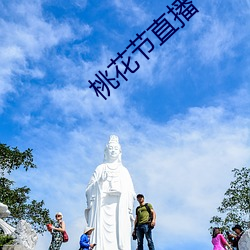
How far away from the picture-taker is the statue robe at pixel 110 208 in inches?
513

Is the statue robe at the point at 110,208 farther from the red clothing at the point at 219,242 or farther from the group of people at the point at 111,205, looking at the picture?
the red clothing at the point at 219,242

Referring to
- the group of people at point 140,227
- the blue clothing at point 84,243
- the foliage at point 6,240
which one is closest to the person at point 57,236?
the group of people at point 140,227

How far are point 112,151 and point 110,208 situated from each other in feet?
5.71

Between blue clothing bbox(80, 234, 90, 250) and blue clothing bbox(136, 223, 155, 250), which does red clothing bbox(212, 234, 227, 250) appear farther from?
blue clothing bbox(80, 234, 90, 250)

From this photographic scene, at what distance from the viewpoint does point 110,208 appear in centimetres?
1341

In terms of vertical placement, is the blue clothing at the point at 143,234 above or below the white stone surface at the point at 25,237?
below

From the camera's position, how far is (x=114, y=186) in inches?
529

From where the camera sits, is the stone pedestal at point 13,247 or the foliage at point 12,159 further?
the foliage at point 12,159

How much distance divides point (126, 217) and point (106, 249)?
3.47 ft

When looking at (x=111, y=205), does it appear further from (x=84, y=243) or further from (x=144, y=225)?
(x=84, y=243)

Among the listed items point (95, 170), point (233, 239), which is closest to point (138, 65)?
point (233, 239)

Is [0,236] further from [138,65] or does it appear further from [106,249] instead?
[138,65]

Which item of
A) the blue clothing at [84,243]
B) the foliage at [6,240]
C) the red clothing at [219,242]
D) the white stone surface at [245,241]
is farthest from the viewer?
the foliage at [6,240]

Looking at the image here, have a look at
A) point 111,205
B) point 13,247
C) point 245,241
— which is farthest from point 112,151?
point 245,241
